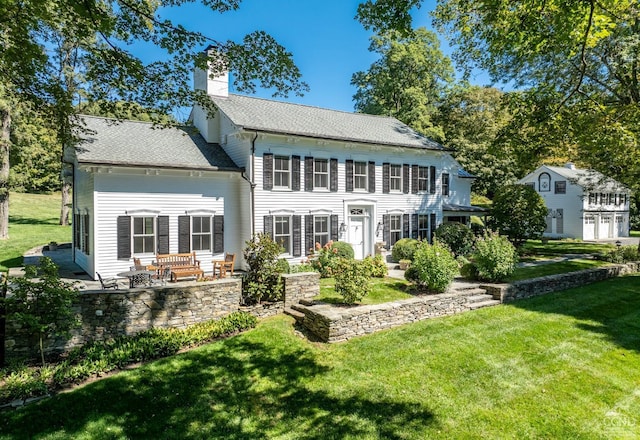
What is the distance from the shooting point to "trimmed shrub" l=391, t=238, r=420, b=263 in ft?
56.4

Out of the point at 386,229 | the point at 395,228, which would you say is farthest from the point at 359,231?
the point at 395,228

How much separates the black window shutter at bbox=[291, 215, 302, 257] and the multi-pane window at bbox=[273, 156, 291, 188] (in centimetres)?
153

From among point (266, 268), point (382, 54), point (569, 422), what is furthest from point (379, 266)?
point (382, 54)

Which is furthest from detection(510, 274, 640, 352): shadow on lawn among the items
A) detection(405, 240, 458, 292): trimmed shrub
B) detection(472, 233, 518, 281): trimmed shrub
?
Result: detection(405, 240, 458, 292): trimmed shrub

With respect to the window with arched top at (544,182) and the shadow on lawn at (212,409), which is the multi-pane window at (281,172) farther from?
the window with arched top at (544,182)

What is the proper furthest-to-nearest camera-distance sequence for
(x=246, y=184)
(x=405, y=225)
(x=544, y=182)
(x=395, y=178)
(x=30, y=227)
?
1. (x=544, y=182)
2. (x=30, y=227)
3. (x=405, y=225)
4. (x=395, y=178)
5. (x=246, y=184)

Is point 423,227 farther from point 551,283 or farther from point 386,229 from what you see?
point 551,283

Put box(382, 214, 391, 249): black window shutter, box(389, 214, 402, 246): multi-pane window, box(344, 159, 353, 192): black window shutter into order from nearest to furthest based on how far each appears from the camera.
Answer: box(344, 159, 353, 192): black window shutter, box(382, 214, 391, 249): black window shutter, box(389, 214, 402, 246): multi-pane window

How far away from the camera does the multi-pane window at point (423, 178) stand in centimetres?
2009

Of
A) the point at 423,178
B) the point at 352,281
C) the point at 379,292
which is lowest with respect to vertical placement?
the point at 379,292

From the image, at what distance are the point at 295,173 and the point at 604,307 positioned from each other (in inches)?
485

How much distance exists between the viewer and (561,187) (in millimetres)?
35469

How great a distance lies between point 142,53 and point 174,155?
5.45 metres

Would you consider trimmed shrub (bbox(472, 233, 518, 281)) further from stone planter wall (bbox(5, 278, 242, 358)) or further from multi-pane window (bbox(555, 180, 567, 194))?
multi-pane window (bbox(555, 180, 567, 194))
